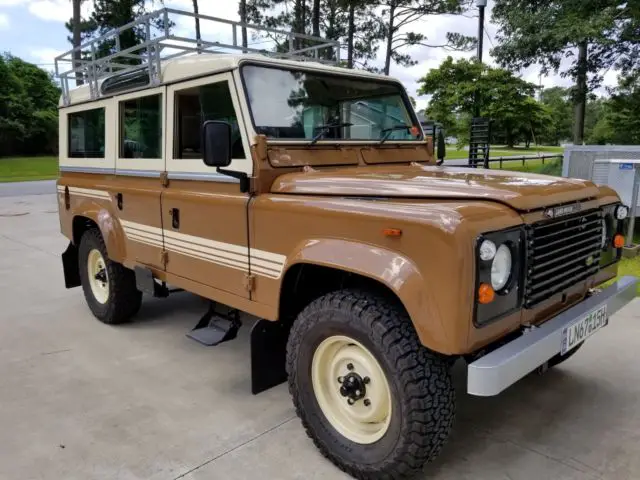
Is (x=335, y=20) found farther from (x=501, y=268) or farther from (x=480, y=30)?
(x=501, y=268)

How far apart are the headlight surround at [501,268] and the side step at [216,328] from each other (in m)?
1.88

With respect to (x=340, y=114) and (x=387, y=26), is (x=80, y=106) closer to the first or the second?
(x=340, y=114)

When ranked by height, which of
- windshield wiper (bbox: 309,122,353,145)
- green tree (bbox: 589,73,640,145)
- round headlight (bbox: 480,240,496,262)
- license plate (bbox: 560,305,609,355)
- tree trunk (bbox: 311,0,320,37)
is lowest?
license plate (bbox: 560,305,609,355)

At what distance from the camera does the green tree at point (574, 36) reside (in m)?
10.5

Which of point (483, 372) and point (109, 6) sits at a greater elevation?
point (109, 6)

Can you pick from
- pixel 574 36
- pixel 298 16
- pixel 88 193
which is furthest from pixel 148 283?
pixel 298 16

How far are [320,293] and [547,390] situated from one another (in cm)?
170

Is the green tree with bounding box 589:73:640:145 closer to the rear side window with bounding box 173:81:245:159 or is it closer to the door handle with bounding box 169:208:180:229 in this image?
the rear side window with bounding box 173:81:245:159

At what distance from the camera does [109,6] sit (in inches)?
852

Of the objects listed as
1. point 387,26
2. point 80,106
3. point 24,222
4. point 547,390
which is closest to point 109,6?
point 387,26

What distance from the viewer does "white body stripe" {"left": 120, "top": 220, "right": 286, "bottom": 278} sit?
117 inches

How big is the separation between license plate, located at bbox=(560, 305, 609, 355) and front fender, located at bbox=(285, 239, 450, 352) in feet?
2.50

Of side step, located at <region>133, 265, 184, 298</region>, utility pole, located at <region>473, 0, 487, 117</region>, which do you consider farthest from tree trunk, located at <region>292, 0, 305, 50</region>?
side step, located at <region>133, 265, 184, 298</region>

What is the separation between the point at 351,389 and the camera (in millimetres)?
2594
